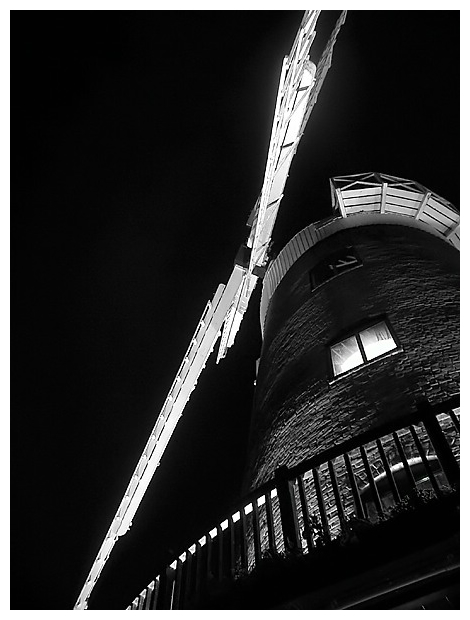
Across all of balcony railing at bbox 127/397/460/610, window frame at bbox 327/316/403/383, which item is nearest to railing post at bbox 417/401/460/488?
balcony railing at bbox 127/397/460/610

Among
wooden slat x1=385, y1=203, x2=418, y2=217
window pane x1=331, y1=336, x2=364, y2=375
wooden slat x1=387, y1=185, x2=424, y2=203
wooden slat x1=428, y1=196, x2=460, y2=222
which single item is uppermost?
wooden slat x1=387, y1=185, x2=424, y2=203

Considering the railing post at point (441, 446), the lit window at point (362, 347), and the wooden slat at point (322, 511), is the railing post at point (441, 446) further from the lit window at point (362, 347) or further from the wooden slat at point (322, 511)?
the lit window at point (362, 347)

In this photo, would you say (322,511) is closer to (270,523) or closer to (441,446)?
(270,523)

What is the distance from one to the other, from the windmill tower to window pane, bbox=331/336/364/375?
0.07 ft

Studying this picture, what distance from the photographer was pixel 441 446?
4.89m

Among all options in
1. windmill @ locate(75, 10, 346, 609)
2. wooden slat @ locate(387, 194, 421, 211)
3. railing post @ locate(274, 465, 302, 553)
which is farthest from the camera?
windmill @ locate(75, 10, 346, 609)

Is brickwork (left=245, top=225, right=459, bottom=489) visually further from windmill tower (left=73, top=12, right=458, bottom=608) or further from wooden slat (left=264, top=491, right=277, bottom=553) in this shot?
wooden slat (left=264, top=491, right=277, bottom=553)

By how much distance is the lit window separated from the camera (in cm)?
779

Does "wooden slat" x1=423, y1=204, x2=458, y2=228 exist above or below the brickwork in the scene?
above

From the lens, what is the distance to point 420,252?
10461 mm

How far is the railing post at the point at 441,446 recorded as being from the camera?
4.59m

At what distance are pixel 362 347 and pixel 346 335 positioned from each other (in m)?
0.47

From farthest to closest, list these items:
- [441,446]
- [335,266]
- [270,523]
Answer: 1. [335,266]
2. [270,523]
3. [441,446]

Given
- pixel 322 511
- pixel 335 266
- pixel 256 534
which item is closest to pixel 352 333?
pixel 335 266
